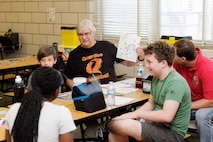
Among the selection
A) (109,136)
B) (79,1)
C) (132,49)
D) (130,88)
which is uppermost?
(79,1)

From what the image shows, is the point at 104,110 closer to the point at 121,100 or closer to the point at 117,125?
the point at 117,125

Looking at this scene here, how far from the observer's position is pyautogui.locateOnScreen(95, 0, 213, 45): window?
4.95 meters

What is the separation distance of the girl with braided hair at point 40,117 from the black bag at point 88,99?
62 cm

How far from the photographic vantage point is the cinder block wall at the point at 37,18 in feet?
21.3

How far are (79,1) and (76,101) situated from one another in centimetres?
357

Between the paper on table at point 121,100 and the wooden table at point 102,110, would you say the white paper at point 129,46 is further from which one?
the paper on table at point 121,100

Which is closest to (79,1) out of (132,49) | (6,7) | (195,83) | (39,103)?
(6,7)

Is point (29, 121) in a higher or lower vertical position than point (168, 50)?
lower

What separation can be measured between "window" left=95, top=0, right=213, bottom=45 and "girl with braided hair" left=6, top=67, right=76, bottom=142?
301 centimetres

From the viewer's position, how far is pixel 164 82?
3018mm

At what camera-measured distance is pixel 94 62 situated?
4.39 meters

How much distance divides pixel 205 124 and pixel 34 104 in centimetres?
167

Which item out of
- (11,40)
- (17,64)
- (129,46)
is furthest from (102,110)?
(11,40)

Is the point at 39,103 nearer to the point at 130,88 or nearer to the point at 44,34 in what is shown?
the point at 130,88
